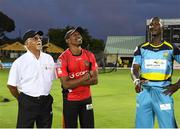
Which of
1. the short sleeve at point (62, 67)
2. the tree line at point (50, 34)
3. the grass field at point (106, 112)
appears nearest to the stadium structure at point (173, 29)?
the tree line at point (50, 34)

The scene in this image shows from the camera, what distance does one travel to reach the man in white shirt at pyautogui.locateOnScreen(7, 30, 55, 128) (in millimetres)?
6617

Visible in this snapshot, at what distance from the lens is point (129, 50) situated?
89.7 meters

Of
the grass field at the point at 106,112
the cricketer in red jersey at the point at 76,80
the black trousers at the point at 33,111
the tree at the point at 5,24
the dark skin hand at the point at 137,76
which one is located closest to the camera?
the black trousers at the point at 33,111

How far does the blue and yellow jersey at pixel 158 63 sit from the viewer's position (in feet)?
22.1

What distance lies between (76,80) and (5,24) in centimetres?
9848

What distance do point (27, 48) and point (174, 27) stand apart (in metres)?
73.0

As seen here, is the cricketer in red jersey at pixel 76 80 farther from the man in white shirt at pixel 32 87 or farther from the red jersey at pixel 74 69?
the man in white shirt at pixel 32 87

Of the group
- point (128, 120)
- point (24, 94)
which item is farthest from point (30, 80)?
point (128, 120)

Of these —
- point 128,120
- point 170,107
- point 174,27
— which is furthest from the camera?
point 174,27

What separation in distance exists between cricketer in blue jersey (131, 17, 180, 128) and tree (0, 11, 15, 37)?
317 feet

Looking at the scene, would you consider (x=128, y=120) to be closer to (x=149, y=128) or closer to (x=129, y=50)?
(x=149, y=128)

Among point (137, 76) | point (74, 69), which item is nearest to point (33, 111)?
point (74, 69)

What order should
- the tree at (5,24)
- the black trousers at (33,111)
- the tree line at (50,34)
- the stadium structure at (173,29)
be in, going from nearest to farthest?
1. the black trousers at (33,111)
2. the stadium structure at (173,29)
3. the tree line at (50,34)
4. the tree at (5,24)

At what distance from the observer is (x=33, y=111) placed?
260 inches
